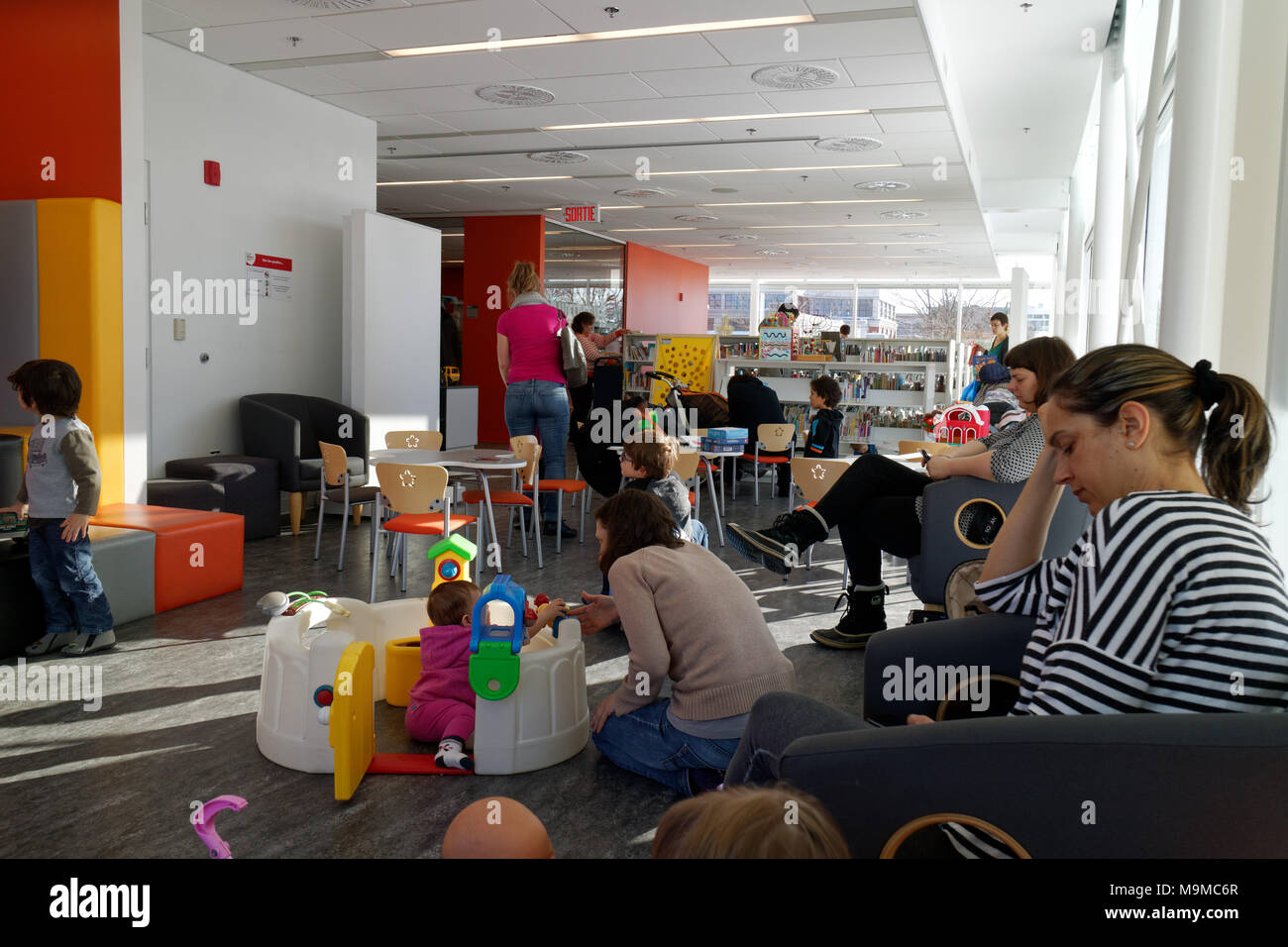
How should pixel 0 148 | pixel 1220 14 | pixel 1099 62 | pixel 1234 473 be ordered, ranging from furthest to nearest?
pixel 1099 62 → pixel 0 148 → pixel 1220 14 → pixel 1234 473

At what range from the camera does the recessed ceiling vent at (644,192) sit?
11.7 m

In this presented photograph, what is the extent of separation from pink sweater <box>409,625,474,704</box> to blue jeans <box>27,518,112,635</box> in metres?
1.81

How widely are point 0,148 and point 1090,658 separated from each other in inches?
245

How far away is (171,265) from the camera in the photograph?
6504 mm

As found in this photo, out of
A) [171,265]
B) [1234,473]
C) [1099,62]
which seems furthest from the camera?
[1099,62]

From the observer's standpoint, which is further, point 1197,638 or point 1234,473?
point 1234,473

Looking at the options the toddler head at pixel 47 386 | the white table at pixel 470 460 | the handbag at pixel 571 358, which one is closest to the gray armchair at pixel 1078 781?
the toddler head at pixel 47 386

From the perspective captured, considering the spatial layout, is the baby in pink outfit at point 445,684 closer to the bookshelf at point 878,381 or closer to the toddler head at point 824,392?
the toddler head at point 824,392

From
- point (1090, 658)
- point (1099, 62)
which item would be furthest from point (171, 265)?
point (1099, 62)

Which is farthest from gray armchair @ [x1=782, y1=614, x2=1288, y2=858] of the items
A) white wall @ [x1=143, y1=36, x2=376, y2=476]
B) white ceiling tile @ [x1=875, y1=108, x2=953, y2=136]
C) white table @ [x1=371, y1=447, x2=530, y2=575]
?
white ceiling tile @ [x1=875, y1=108, x2=953, y2=136]

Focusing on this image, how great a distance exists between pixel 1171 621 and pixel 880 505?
8.92ft

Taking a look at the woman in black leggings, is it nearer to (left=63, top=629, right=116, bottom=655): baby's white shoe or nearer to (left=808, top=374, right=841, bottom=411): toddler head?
(left=63, top=629, right=116, bottom=655): baby's white shoe

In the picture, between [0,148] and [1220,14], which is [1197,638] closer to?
[1220,14]
